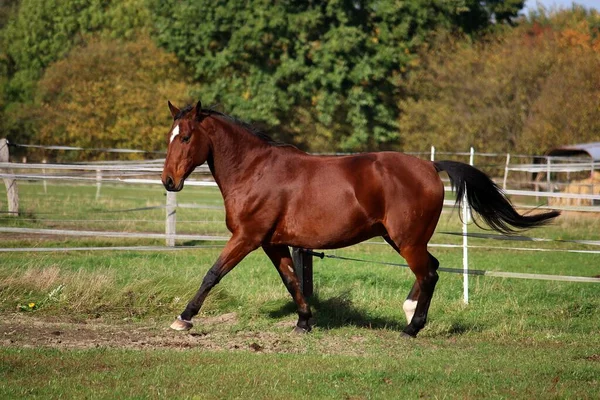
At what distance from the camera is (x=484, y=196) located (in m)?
9.48

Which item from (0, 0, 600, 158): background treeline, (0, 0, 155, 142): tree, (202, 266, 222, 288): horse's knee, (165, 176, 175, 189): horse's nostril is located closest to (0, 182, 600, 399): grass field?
(202, 266, 222, 288): horse's knee

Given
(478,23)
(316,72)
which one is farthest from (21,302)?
(478,23)

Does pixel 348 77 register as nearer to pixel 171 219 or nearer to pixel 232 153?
pixel 171 219

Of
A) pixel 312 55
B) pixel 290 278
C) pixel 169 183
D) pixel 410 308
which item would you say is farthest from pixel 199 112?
pixel 312 55

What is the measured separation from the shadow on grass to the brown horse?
57 centimetres

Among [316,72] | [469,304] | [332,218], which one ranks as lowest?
[469,304]

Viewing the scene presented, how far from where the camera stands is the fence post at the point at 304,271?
34.1ft

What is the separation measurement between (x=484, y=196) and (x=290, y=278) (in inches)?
→ 87.7

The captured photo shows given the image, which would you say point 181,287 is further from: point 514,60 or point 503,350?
point 514,60

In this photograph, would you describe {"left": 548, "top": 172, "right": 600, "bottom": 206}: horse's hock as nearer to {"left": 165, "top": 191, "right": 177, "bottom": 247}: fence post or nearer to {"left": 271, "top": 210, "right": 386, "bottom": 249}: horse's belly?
{"left": 165, "top": 191, "right": 177, "bottom": 247}: fence post

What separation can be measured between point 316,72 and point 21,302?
30210mm

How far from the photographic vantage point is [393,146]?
135 ft

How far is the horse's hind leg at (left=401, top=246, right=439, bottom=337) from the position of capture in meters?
8.99

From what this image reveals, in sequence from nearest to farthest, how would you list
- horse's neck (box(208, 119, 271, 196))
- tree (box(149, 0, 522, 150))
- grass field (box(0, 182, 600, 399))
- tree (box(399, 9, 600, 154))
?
grass field (box(0, 182, 600, 399)), horse's neck (box(208, 119, 271, 196)), tree (box(399, 9, 600, 154)), tree (box(149, 0, 522, 150))
